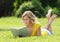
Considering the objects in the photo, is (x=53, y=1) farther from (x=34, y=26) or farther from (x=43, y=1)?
(x=34, y=26)

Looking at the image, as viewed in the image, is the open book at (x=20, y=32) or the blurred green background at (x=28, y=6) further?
the blurred green background at (x=28, y=6)

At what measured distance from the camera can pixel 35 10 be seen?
82.3 feet

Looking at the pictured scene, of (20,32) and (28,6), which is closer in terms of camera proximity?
(20,32)

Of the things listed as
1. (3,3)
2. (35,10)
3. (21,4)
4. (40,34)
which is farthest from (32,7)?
(40,34)

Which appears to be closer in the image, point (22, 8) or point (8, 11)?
point (22, 8)

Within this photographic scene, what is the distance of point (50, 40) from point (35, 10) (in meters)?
18.1

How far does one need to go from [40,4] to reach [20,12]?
1699 mm

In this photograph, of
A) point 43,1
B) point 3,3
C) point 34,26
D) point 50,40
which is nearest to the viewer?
point 50,40

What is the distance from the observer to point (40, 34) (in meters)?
8.17

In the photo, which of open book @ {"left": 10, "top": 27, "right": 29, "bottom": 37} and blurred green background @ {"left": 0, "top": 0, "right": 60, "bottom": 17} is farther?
blurred green background @ {"left": 0, "top": 0, "right": 60, "bottom": 17}

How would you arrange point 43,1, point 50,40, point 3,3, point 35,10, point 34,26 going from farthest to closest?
point 3,3, point 43,1, point 35,10, point 34,26, point 50,40

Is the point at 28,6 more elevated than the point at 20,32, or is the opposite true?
the point at 20,32

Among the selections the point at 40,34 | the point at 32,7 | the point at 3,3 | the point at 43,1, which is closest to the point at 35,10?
the point at 32,7

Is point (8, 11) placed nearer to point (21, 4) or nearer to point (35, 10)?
point (21, 4)
